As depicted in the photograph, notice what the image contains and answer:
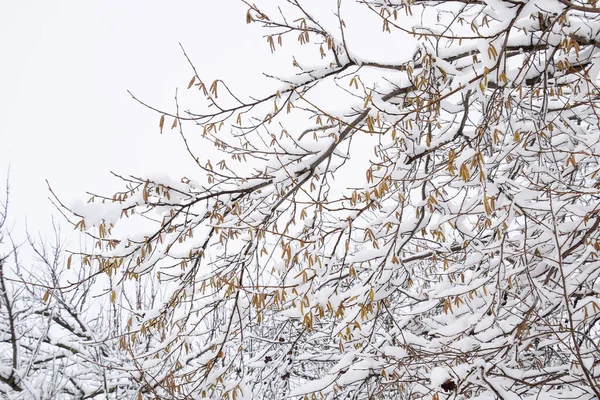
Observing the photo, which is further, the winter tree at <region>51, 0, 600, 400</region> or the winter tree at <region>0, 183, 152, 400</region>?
the winter tree at <region>0, 183, 152, 400</region>

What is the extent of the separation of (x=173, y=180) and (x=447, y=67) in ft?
5.73

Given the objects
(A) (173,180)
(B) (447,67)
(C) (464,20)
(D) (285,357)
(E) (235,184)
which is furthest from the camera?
(D) (285,357)

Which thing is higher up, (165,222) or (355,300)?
(165,222)

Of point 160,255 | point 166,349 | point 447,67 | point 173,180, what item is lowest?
point 166,349

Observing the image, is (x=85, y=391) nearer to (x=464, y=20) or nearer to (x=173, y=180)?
(x=173, y=180)

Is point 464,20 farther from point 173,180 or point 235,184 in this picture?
point 173,180

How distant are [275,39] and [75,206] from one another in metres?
1.69

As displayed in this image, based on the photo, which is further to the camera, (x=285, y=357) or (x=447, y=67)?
(x=285, y=357)

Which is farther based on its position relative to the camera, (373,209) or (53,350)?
(53,350)

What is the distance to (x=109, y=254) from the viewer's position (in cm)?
261

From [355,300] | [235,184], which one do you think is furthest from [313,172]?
[355,300]

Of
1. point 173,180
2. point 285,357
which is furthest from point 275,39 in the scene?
point 285,357

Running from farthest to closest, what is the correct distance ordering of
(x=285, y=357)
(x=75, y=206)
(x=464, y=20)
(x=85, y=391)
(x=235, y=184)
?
(x=85, y=391) → (x=285, y=357) → (x=464, y=20) → (x=235, y=184) → (x=75, y=206)

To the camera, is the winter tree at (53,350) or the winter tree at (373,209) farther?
the winter tree at (53,350)
